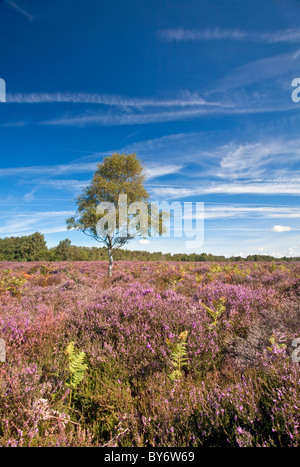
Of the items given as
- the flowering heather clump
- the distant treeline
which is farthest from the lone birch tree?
the distant treeline

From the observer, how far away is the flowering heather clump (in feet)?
5.51

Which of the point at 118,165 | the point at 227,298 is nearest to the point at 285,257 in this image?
the point at 118,165

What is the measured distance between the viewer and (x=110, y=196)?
1602cm

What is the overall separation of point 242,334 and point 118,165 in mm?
15445

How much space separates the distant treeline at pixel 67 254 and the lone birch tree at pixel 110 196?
21371mm

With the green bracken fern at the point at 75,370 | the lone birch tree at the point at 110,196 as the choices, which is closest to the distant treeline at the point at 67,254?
the lone birch tree at the point at 110,196

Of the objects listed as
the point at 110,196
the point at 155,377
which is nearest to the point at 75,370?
the point at 155,377

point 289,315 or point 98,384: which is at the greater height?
→ point 289,315

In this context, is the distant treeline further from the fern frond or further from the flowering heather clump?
the fern frond

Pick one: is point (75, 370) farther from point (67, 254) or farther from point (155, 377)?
point (67, 254)

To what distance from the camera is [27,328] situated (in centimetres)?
333

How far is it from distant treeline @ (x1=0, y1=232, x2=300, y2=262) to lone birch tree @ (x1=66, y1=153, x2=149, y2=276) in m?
21.4
